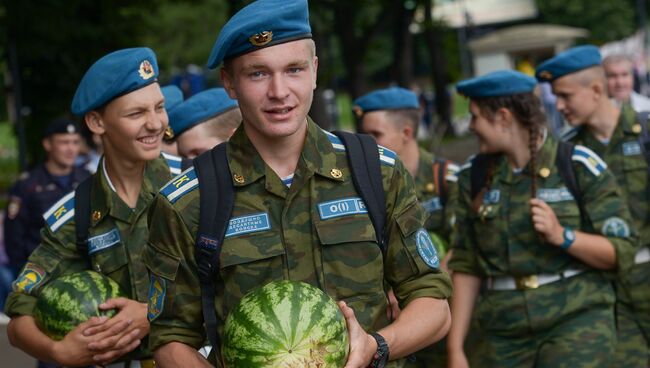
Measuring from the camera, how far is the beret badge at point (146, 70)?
568 centimetres

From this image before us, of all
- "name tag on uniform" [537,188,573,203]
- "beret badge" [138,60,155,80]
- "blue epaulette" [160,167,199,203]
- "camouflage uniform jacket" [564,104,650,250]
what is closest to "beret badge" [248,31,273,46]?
"blue epaulette" [160,167,199,203]

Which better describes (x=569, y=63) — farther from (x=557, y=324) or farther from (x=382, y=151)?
(x=382, y=151)

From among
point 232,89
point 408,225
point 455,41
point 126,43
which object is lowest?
point 455,41

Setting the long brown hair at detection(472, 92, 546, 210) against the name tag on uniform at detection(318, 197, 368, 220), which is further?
the long brown hair at detection(472, 92, 546, 210)

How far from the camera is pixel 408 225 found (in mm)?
4055

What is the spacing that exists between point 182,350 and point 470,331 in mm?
3502

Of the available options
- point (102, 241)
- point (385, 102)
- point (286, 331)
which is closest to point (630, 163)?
point (385, 102)

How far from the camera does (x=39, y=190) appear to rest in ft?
37.8

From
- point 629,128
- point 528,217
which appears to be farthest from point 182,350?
point 629,128

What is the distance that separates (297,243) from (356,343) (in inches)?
20.2

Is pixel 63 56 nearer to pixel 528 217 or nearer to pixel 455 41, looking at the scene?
pixel 528 217

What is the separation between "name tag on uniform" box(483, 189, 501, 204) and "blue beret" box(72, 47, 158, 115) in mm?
2091

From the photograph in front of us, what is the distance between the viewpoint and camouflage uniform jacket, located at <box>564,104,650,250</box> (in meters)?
8.16

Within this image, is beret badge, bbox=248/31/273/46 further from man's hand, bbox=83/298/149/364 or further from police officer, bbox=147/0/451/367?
man's hand, bbox=83/298/149/364
